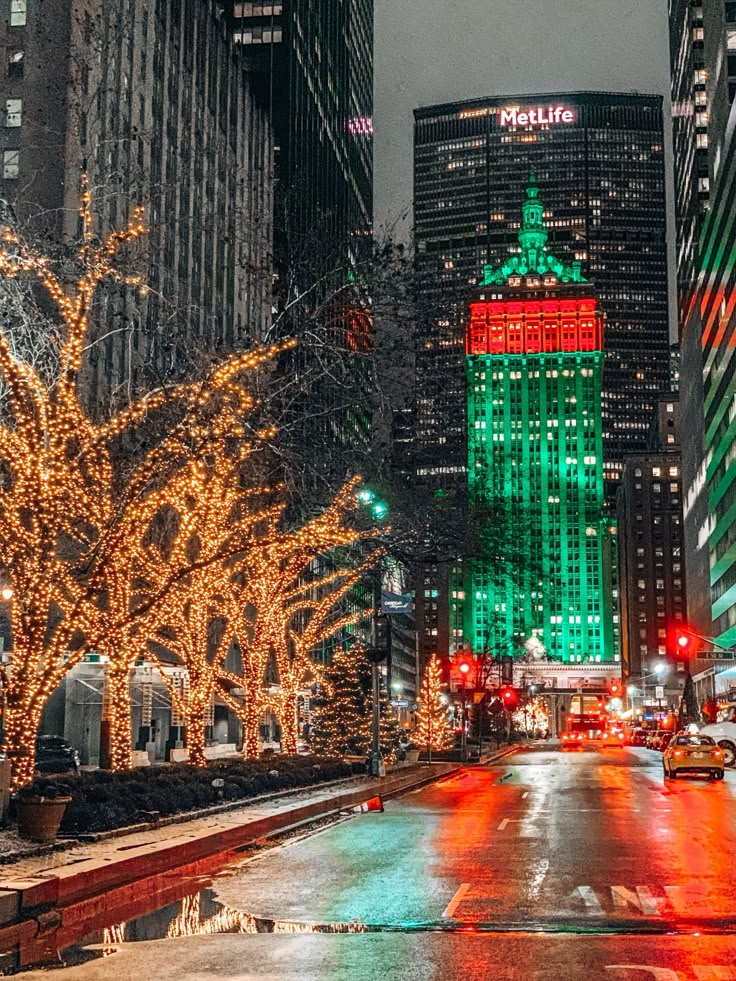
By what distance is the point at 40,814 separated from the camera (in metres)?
15.3

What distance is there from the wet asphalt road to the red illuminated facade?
528 feet

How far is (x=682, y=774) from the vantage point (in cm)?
4025

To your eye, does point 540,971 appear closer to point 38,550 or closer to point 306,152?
point 38,550

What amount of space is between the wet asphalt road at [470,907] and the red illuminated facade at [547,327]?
16100 centimetres

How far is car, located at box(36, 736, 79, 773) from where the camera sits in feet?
113

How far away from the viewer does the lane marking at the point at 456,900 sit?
11695 millimetres

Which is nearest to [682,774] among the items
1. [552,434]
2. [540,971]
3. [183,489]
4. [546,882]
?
[183,489]

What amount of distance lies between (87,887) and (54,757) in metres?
24.3

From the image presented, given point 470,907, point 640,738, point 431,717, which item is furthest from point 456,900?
point 640,738

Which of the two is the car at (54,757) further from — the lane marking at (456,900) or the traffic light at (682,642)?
the traffic light at (682,642)

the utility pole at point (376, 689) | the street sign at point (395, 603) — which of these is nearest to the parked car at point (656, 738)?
the utility pole at point (376, 689)

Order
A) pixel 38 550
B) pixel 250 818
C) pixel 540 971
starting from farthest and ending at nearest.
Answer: pixel 250 818
pixel 38 550
pixel 540 971

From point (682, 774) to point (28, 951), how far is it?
109 feet

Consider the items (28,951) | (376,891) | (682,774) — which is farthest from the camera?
(682,774)
